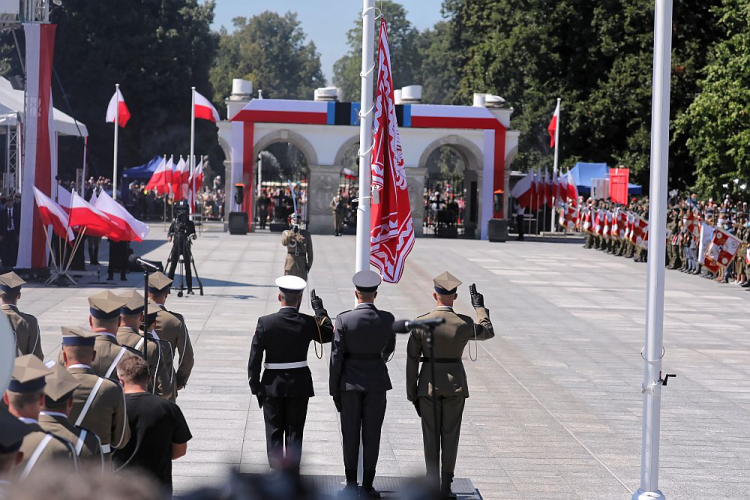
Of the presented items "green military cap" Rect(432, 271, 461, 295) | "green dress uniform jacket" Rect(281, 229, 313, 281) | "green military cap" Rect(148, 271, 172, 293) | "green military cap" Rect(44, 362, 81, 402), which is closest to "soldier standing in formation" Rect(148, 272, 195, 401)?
"green military cap" Rect(148, 271, 172, 293)

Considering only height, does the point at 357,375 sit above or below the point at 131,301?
below

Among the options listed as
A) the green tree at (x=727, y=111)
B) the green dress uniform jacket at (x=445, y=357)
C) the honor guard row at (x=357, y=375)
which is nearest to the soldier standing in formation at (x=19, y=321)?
the honor guard row at (x=357, y=375)

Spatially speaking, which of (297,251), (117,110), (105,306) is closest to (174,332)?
(105,306)

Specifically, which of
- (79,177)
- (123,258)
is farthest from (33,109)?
(79,177)

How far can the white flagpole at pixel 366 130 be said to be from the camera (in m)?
9.91

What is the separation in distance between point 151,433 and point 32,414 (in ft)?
3.92

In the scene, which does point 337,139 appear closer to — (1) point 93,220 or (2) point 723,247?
(2) point 723,247

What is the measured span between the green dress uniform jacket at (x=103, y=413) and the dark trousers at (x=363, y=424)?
8.83 ft

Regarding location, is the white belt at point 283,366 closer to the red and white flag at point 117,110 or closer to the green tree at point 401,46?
the red and white flag at point 117,110

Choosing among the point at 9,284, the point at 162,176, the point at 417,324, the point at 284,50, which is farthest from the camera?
the point at 284,50

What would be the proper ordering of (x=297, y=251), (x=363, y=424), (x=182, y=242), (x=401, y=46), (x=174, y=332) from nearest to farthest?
(x=363, y=424), (x=174, y=332), (x=297, y=251), (x=182, y=242), (x=401, y=46)

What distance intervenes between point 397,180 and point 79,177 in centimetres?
2071

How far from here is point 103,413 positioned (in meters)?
6.50

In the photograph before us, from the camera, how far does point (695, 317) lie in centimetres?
2180
